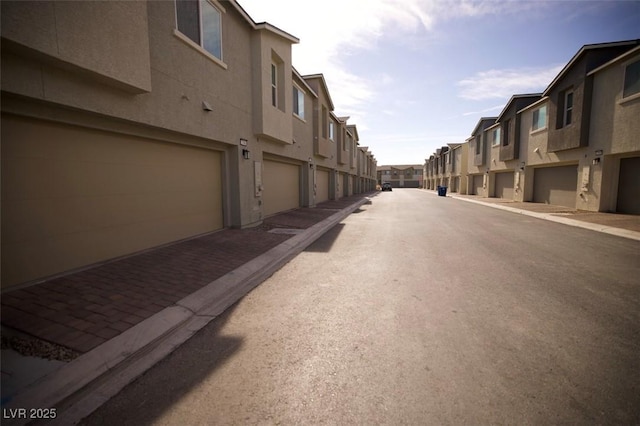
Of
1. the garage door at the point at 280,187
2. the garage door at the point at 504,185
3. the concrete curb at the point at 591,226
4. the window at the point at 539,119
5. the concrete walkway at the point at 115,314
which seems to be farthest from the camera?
the garage door at the point at 504,185

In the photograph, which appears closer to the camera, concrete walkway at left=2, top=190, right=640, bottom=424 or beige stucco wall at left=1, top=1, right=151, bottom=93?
concrete walkway at left=2, top=190, right=640, bottom=424

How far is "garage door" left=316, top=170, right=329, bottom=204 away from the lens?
2167cm

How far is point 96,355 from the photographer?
296 cm

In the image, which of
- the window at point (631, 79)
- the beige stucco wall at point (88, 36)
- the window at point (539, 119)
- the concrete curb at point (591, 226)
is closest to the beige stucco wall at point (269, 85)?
the beige stucco wall at point (88, 36)

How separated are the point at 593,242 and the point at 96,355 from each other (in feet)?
37.2

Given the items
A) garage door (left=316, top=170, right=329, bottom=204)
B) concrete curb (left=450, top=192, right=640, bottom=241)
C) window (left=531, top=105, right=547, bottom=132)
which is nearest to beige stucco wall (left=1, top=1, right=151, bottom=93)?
concrete curb (left=450, top=192, right=640, bottom=241)

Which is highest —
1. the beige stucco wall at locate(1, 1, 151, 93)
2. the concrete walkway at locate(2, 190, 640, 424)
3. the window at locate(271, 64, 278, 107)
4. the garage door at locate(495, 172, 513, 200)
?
the window at locate(271, 64, 278, 107)

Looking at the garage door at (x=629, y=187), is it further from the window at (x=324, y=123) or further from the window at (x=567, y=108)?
the window at (x=324, y=123)

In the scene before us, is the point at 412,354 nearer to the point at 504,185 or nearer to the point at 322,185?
the point at 322,185

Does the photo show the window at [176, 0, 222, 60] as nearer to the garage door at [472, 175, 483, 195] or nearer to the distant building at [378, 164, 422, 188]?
the garage door at [472, 175, 483, 195]

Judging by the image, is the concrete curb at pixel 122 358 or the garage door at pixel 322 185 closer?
the concrete curb at pixel 122 358

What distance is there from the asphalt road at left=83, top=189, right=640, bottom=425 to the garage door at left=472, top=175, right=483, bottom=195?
104ft

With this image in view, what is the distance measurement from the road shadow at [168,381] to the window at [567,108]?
2165 cm

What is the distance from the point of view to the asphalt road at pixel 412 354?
2352 mm
